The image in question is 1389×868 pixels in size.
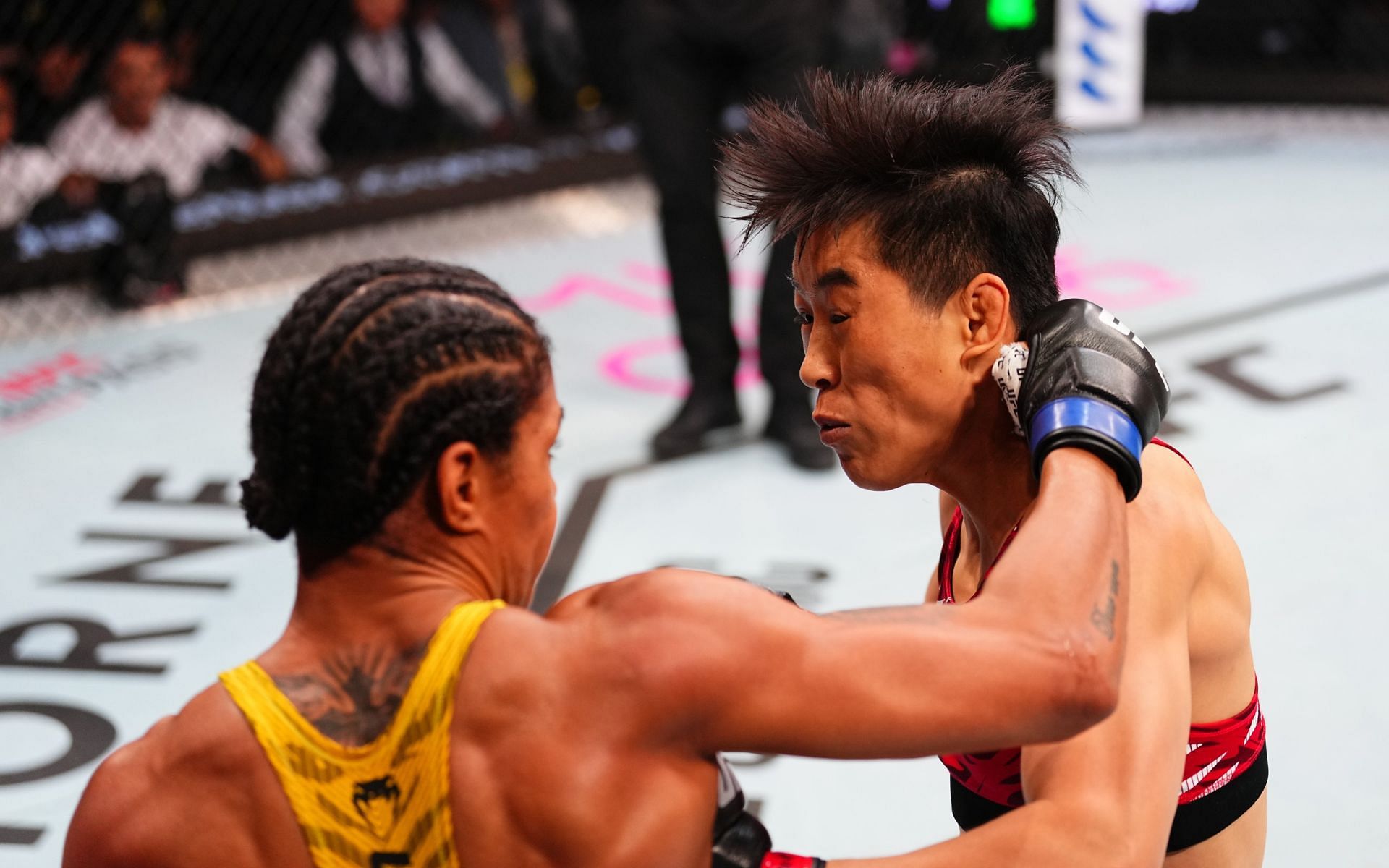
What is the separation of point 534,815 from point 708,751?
128 mm

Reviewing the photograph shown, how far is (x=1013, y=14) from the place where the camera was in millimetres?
6254

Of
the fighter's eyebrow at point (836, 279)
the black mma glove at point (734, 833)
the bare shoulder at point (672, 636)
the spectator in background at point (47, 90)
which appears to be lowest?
the spectator in background at point (47, 90)

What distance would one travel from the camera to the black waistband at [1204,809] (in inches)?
55.4

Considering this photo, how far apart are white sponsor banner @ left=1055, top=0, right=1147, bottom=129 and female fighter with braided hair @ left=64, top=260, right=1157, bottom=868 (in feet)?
17.6

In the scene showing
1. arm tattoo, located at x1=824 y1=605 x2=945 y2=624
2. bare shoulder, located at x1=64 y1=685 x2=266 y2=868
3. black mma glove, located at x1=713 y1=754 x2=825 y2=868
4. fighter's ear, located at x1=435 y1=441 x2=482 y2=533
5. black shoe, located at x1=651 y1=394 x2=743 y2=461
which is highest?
fighter's ear, located at x1=435 y1=441 x2=482 y2=533

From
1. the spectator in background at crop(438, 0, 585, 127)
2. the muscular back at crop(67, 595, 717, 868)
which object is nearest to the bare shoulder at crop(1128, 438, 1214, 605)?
the muscular back at crop(67, 595, 717, 868)

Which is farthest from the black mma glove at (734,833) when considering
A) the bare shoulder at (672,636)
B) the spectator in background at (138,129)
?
the spectator in background at (138,129)

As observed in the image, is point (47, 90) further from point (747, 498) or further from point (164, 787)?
point (164, 787)

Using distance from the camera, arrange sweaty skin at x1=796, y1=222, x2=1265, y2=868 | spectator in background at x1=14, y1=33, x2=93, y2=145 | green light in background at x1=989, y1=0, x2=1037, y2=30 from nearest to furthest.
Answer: sweaty skin at x1=796, y1=222, x2=1265, y2=868
spectator in background at x1=14, y1=33, x2=93, y2=145
green light in background at x1=989, y1=0, x2=1037, y2=30

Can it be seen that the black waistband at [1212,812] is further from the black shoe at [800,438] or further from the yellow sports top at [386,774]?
the black shoe at [800,438]

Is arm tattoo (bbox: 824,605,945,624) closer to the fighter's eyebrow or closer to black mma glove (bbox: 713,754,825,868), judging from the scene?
black mma glove (bbox: 713,754,825,868)

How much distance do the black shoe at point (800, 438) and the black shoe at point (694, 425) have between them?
0.12m

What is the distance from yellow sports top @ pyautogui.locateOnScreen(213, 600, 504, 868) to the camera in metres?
0.99

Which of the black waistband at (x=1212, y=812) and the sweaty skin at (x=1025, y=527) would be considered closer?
the sweaty skin at (x=1025, y=527)
